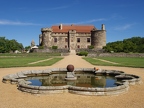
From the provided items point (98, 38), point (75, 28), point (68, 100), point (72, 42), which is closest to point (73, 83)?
point (68, 100)

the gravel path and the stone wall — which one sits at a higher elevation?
the stone wall

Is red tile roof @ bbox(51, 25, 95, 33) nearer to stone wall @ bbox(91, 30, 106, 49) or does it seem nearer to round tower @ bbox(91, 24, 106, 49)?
round tower @ bbox(91, 24, 106, 49)

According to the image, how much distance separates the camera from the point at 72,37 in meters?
61.9

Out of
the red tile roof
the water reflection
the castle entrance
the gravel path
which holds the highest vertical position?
the red tile roof

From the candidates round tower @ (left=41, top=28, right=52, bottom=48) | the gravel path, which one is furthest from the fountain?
round tower @ (left=41, top=28, right=52, bottom=48)

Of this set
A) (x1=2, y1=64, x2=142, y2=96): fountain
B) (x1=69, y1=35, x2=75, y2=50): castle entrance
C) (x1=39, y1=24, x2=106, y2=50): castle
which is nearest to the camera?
(x1=2, y1=64, x2=142, y2=96): fountain

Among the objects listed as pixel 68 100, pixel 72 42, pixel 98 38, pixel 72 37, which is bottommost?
pixel 68 100

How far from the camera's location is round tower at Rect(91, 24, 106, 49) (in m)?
60.6

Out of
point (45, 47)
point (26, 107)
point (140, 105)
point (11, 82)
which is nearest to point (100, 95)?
point (140, 105)

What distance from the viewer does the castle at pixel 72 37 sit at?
199 feet

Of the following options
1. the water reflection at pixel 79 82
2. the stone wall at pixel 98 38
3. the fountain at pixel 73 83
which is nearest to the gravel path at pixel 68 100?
the fountain at pixel 73 83

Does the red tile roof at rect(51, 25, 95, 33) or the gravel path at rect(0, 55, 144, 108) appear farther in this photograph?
the red tile roof at rect(51, 25, 95, 33)

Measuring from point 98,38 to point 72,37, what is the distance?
940 centimetres

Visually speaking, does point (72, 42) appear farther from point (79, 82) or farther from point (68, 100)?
point (68, 100)
